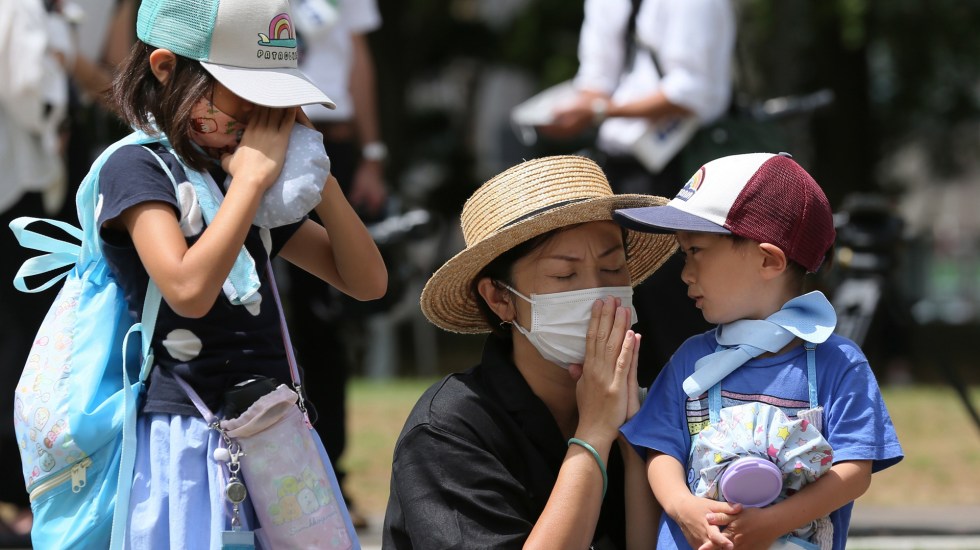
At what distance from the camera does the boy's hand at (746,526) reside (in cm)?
236

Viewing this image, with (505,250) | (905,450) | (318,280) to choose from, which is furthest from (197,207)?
(905,450)

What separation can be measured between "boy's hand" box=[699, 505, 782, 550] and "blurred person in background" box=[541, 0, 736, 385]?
2.19 m

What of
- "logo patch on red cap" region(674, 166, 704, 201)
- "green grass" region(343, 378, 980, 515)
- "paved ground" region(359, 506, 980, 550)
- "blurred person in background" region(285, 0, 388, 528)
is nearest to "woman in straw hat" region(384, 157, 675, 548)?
"logo patch on red cap" region(674, 166, 704, 201)

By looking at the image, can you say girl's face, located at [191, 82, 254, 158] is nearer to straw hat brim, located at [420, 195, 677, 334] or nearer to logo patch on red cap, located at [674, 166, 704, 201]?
straw hat brim, located at [420, 195, 677, 334]

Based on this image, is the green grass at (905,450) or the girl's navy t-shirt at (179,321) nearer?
the girl's navy t-shirt at (179,321)

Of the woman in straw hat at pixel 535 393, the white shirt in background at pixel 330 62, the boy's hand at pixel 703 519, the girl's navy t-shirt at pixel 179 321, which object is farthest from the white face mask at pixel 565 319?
the white shirt in background at pixel 330 62

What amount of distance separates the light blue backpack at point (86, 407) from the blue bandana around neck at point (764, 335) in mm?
1090

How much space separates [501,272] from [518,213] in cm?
16

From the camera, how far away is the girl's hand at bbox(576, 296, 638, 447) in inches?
102

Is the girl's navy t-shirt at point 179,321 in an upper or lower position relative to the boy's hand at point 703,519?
upper

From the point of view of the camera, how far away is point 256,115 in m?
2.53

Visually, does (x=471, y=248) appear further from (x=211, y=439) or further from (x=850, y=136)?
(x=850, y=136)

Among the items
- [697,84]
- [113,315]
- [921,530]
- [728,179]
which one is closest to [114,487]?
[113,315]

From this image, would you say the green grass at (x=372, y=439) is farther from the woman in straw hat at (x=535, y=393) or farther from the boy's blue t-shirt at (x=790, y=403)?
the boy's blue t-shirt at (x=790, y=403)
